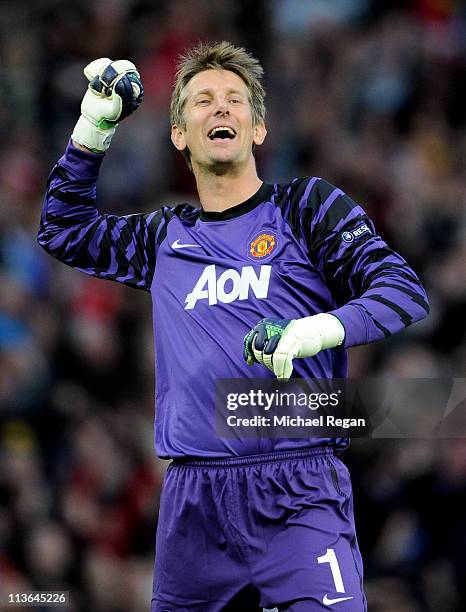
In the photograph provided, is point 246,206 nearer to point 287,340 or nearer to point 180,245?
point 180,245

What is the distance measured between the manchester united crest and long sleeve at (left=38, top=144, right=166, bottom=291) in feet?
1.90

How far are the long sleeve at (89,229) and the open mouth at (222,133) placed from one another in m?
0.43

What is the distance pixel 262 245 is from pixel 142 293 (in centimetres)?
507

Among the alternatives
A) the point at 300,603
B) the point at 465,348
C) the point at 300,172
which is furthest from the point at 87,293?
the point at 300,603

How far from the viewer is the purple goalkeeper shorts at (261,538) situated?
4.43 metres

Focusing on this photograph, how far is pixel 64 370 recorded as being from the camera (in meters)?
9.48

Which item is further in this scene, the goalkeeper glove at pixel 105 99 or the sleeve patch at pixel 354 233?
the goalkeeper glove at pixel 105 99

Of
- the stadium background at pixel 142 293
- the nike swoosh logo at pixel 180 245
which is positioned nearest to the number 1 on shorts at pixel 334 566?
the nike swoosh logo at pixel 180 245

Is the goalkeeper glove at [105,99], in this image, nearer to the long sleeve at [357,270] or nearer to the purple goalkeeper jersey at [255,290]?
the purple goalkeeper jersey at [255,290]

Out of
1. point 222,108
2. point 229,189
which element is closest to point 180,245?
point 229,189

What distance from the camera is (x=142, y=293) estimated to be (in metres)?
9.84

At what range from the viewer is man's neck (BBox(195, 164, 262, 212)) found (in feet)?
16.7

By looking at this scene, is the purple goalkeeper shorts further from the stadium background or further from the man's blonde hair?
the stadium background

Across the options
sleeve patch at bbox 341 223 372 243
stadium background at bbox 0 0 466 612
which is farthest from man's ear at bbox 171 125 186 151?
stadium background at bbox 0 0 466 612
